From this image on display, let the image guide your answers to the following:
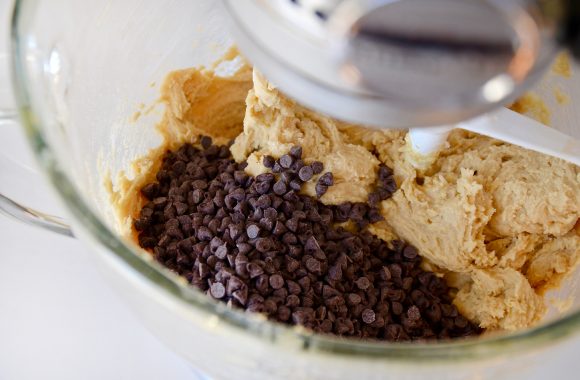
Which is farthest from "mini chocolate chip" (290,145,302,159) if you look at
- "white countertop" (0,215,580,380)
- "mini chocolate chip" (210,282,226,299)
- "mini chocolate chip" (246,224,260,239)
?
"white countertop" (0,215,580,380)

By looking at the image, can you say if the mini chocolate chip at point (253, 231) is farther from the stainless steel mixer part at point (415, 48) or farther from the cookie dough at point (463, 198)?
the stainless steel mixer part at point (415, 48)

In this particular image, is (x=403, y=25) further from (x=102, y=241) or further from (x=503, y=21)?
(x=102, y=241)

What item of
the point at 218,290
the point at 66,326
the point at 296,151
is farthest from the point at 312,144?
the point at 66,326

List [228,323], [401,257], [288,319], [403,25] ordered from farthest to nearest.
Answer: [401,257], [288,319], [228,323], [403,25]

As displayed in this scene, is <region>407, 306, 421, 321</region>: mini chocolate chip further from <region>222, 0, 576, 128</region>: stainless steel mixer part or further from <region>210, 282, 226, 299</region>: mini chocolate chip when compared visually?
<region>222, 0, 576, 128</region>: stainless steel mixer part

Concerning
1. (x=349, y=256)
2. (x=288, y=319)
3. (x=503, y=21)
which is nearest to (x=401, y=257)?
(x=349, y=256)
